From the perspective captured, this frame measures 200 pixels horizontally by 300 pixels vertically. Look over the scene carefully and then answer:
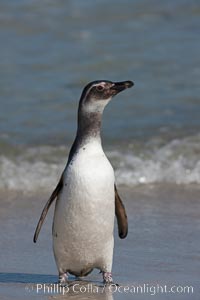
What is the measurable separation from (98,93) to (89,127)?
0.20 m

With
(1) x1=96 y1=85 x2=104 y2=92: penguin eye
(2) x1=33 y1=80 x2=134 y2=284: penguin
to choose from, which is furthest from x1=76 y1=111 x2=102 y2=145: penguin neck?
(1) x1=96 y1=85 x2=104 y2=92: penguin eye

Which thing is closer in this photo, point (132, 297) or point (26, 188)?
point (132, 297)

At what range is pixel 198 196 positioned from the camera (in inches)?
324

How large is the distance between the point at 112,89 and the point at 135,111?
518 centimetres

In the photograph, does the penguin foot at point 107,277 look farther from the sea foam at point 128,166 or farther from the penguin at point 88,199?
the sea foam at point 128,166

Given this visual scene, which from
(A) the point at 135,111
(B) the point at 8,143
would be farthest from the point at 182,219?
(A) the point at 135,111

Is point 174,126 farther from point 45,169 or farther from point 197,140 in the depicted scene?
point 45,169

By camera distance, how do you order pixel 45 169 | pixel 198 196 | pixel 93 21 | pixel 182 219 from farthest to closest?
pixel 93 21
pixel 45 169
pixel 198 196
pixel 182 219

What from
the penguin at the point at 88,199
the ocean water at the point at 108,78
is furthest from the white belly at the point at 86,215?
the ocean water at the point at 108,78

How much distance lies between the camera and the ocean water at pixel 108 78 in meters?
9.16

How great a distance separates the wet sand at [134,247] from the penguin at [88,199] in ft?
0.57

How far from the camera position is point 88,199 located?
18.5 ft

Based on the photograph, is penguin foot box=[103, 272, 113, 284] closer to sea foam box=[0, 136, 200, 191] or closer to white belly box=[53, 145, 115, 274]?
white belly box=[53, 145, 115, 274]

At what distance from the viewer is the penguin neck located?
5727mm
